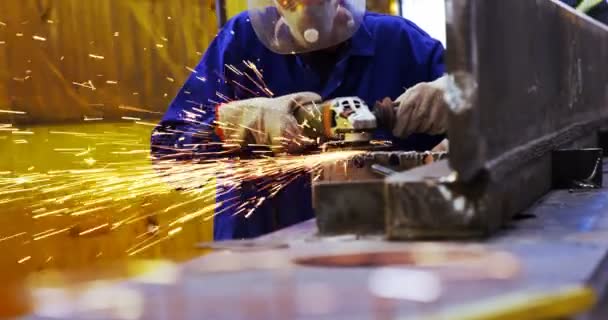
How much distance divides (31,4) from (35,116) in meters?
0.50

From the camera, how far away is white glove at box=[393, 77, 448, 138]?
2408 mm

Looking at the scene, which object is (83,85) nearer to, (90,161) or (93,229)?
(90,161)

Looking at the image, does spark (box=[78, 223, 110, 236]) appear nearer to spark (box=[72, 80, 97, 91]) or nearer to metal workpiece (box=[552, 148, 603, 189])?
spark (box=[72, 80, 97, 91])

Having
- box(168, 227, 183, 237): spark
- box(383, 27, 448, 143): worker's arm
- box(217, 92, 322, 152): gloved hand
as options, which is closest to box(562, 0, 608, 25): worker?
box(383, 27, 448, 143): worker's arm

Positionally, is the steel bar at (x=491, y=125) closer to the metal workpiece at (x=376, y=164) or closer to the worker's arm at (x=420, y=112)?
the metal workpiece at (x=376, y=164)

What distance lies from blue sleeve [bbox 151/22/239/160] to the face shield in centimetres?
23

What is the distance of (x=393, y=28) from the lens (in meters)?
2.83

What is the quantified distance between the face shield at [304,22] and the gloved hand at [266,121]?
20 centimetres

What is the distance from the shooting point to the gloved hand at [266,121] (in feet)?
7.77

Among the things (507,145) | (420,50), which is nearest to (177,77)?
(420,50)

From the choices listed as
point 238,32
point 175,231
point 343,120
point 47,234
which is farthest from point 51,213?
point 343,120

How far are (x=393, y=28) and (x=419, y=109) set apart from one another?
530 millimetres

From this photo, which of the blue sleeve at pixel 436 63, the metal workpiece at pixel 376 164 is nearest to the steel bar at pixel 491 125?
the metal workpiece at pixel 376 164

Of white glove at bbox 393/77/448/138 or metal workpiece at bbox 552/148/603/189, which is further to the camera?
white glove at bbox 393/77/448/138
